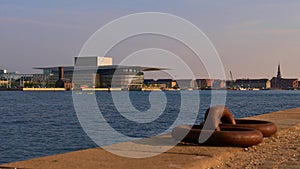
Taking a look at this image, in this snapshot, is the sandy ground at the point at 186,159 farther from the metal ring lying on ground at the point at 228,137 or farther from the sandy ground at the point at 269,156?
the metal ring lying on ground at the point at 228,137

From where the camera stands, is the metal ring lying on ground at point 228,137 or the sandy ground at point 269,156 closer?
the sandy ground at point 269,156

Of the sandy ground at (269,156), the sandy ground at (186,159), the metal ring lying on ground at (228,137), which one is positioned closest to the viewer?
the sandy ground at (186,159)

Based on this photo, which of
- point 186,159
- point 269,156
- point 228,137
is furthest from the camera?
point 228,137

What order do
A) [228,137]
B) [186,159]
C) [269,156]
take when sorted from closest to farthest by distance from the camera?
[186,159]
[269,156]
[228,137]

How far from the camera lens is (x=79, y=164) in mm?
8930

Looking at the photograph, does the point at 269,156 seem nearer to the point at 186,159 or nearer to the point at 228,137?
the point at 228,137

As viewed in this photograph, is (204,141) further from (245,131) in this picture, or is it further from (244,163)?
(244,163)

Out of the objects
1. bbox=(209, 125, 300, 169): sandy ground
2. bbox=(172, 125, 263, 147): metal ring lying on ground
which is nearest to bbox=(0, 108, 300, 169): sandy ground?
bbox=(209, 125, 300, 169): sandy ground

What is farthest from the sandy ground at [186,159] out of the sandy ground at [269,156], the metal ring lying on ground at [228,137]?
the metal ring lying on ground at [228,137]

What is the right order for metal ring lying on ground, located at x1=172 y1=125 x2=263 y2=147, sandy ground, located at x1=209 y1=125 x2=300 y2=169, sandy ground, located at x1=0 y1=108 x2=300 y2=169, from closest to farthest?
1. sandy ground, located at x1=0 y1=108 x2=300 y2=169
2. sandy ground, located at x1=209 y1=125 x2=300 y2=169
3. metal ring lying on ground, located at x1=172 y1=125 x2=263 y2=147

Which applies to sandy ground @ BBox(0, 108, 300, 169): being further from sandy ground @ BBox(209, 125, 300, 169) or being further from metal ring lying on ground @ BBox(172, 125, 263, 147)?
metal ring lying on ground @ BBox(172, 125, 263, 147)

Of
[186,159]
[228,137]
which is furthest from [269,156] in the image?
[186,159]

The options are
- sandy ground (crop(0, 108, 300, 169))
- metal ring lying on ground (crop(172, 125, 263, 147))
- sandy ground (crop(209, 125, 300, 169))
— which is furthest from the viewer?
metal ring lying on ground (crop(172, 125, 263, 147))

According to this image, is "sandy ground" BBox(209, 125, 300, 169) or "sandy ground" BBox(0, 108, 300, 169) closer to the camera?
"sandy ground" BBox(0, 108, 300, 169)
